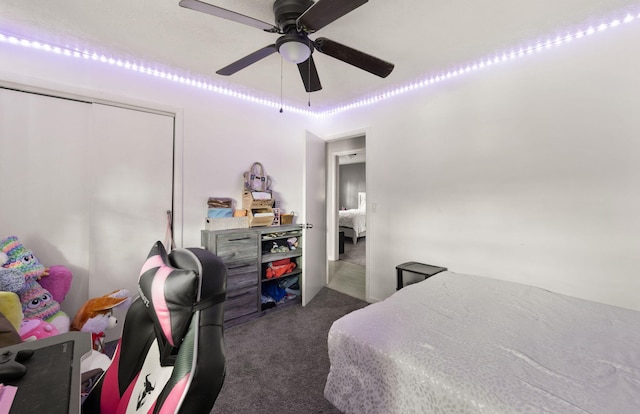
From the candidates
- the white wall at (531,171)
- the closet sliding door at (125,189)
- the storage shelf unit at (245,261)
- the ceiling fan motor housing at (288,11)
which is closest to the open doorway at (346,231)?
the white wall at (531,171)

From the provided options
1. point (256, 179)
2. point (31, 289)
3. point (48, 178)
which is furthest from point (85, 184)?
point (256, 179)

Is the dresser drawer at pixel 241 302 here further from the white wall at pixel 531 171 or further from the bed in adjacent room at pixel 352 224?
the bed in adjacent room at pixel 352 224

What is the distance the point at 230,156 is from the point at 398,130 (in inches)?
77.2

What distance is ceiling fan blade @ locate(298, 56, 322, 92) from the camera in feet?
5.93

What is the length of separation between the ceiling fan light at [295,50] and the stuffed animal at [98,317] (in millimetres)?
2155

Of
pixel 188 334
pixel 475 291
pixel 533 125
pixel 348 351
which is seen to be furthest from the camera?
pixel 533 125

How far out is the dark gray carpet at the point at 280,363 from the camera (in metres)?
1.59

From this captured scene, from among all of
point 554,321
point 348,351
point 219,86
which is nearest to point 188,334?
point 348,351

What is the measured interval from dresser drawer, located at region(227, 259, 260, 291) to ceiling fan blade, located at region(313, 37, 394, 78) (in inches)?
80.9

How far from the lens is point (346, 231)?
21.5ft

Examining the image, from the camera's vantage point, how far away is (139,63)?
2305 mm

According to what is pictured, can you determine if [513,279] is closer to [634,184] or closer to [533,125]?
[634,184]

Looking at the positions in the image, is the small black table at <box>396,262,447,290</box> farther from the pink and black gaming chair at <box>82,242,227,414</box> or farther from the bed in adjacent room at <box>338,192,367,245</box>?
the bed in adjacent room at <box>338,192,367,245</box>

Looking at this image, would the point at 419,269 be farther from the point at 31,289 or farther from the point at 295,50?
the point at 31,289
